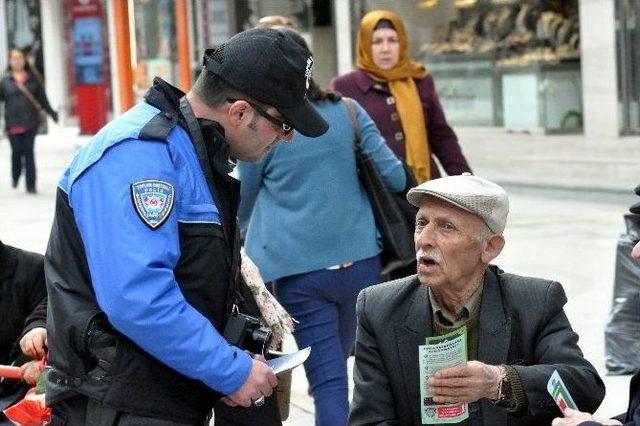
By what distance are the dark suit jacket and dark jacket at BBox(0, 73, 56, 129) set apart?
15602mm

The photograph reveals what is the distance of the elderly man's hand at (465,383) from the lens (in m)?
3.26

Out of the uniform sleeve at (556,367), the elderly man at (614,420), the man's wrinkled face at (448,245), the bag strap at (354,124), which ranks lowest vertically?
the elderly man at (614,420)

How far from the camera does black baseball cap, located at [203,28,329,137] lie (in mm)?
3270

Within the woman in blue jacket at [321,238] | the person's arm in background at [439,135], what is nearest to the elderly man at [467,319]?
the woman in blue jacket at [321,238]

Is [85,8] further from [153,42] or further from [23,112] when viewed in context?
[23,112]

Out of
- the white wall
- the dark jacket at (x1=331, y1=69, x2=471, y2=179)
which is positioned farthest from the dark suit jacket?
the white wall

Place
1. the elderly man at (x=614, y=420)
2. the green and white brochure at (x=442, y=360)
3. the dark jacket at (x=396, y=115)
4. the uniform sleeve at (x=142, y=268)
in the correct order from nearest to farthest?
the uniform sleeve at (x=142, y=268)
the elderly man at (x=614, y=420)
the green and white brochure at (x=442, y=360)
the dark jacket at (x=396, y=115)

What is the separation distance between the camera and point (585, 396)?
3.47 meters

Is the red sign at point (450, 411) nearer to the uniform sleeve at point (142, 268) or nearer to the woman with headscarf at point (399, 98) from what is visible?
the uniform sleeve at point (142, 268)

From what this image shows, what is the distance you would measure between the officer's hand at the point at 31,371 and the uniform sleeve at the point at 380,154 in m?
1.63

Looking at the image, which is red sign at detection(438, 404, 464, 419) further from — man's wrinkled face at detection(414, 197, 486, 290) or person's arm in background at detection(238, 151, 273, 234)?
person's arm in background at detection(238, 151, 273, 234)

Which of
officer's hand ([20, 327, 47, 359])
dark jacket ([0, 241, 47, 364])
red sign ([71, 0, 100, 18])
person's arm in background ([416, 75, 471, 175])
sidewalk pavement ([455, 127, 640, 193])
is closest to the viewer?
officer's hand ([20, 327, 47, 359])

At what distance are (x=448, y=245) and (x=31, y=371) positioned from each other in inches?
69.4

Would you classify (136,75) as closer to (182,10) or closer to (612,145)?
(182,10)
